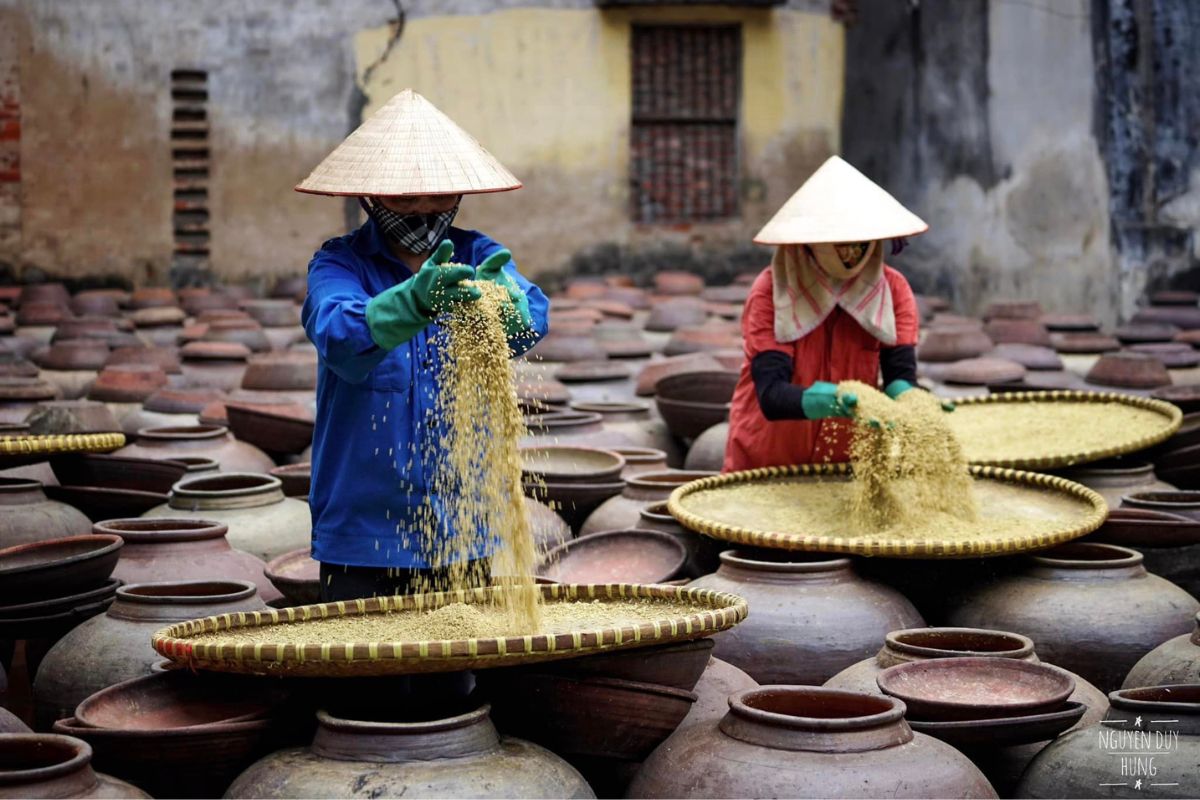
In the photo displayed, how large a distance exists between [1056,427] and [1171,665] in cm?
225

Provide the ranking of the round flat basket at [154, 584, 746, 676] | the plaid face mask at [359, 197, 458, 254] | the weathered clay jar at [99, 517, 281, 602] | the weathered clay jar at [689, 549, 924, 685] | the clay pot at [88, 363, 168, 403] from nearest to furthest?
the round flat basket at [154, 584, 746, 676] → the plaid face mask at [359, 197, 458, 254] → the weathered clay jar at [689, 549, 924, 685] → the weathered clay jar at [99, 517, 281, 602] → the clay pot at [88, 363, 168, 403]

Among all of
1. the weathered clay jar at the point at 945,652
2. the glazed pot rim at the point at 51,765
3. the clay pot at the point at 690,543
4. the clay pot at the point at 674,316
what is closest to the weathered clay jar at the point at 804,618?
the weathered clay jar at the point at 945,652

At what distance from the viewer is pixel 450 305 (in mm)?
3104

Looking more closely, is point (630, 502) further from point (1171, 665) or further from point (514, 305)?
point (514, 305)

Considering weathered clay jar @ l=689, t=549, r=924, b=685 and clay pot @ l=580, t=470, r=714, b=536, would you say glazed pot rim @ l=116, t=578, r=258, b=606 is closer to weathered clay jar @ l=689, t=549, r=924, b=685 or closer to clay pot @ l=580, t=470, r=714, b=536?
weathered clay jar @ l=689, t=549, r=924, b=685

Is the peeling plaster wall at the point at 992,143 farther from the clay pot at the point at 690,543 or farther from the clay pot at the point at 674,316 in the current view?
the clay pot at the point at 690,543

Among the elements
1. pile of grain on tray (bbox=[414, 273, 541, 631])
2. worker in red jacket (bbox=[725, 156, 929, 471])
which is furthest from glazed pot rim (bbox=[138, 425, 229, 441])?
pile of grain on tray (bbox=[414, 273, 541, 631])

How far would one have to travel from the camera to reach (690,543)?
4863 millimetres

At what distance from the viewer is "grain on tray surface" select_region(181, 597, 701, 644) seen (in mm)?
→ 3322

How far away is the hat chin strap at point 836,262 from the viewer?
4863 mm

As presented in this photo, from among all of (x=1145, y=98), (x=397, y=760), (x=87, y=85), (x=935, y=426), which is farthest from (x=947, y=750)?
(x=87, y=85)

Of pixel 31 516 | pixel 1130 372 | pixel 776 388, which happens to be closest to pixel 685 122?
pixel 1130 372

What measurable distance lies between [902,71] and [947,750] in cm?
1062

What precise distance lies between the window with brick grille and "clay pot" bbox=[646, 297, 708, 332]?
3.50 metres
